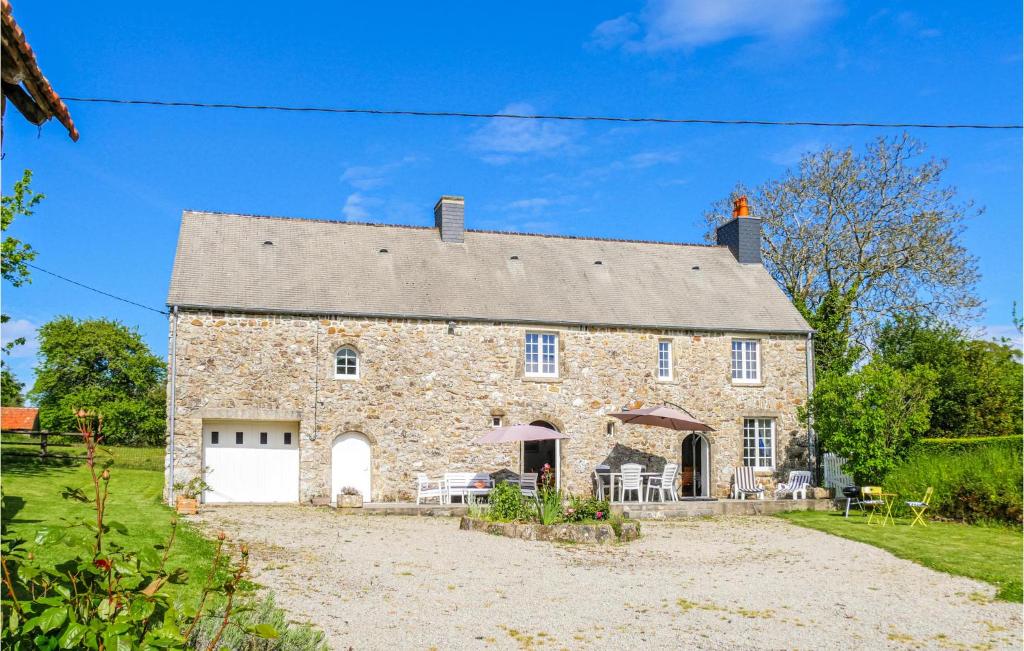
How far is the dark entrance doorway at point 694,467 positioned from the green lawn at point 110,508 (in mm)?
→ 12415

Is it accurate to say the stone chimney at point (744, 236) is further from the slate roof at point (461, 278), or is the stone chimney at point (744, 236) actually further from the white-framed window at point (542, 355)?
the white-framed window at point (542, 355)

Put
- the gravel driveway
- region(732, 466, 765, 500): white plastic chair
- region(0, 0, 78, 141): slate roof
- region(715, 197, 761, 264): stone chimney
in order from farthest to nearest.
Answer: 1. region(715, 197, 761, 264): stone chimney
2. region(732, 466, 765, 500): white plastic chair
3. the gravel driveway
4. region(0, 0, 78, 141): slate roof

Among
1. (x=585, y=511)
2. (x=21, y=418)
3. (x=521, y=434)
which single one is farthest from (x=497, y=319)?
(x=21, y=418)

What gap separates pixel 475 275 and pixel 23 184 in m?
11.0

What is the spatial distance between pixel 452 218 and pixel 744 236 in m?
8.76

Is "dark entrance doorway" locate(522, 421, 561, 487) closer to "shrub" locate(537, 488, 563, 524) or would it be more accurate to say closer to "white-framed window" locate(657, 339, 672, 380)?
"white-framed window" locate(657, 339, 672, 380)

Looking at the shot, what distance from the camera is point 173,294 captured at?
18.6 metres

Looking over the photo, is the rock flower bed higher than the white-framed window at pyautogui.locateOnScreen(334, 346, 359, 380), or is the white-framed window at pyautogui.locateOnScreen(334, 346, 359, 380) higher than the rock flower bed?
the white-framed window at pyautogui.locateOnScreen(334, 346, 359, 380)

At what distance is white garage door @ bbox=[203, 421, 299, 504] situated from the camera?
18.7 meters

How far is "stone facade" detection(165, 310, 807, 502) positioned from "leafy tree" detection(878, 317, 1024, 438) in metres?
5.52

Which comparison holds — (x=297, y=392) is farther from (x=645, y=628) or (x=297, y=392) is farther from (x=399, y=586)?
(x=645, y=628)

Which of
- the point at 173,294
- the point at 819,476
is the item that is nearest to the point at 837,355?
the point at 819,476

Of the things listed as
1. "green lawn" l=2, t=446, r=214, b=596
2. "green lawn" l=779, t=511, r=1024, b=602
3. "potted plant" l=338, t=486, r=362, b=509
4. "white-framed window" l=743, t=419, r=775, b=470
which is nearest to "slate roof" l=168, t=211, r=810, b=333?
"white-framed window" l=743, t=419, r=775, b=470

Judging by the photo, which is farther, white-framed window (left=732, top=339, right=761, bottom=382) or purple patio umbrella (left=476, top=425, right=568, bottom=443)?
white-framed window (left=732, top=339, right=761, bottom=382)
